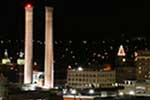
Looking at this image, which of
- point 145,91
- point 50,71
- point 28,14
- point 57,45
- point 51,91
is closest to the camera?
point 51,91

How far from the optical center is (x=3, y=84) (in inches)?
1191

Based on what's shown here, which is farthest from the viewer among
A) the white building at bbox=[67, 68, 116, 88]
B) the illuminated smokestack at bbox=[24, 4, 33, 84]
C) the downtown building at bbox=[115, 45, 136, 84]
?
the downtown building at bbox=[115, 45, 136, 84]

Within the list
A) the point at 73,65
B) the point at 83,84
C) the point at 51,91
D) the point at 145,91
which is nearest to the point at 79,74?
the point at 83,84

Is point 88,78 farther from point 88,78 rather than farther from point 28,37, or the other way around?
point 28,37

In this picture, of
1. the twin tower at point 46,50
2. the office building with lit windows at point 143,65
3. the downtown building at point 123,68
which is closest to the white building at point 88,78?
the downtown building at point 123,68

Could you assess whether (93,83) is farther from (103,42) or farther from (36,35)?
(103,42)

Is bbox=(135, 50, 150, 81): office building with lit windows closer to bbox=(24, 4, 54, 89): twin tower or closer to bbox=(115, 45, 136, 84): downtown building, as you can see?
bbox=(115, 45, 136, 84): downtown building

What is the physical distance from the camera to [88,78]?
70250 millimetres

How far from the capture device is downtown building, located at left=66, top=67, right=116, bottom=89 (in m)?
69.3

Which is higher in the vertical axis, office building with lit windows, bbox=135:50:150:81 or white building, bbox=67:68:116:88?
office building with lit windows, bbox=135:50:150:81

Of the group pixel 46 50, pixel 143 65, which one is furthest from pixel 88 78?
pixel 46 50

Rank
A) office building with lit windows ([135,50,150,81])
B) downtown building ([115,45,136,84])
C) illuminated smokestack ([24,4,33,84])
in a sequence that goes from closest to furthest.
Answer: illuminated smokestack ([24,4,33,84]) → office building with lit windows ([135,50,150,81]) → downtown building ([115,45,136,84])

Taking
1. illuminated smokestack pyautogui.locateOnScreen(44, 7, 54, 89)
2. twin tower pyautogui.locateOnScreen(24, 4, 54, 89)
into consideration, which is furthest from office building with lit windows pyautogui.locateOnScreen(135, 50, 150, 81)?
twin tower pyautogui.locateOnScreen(24, 4, 54, 89)

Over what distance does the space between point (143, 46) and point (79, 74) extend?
3961 centimetres
